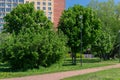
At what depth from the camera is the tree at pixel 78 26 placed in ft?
149

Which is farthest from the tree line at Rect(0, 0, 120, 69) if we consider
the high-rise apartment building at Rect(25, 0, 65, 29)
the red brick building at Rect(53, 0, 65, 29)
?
the red brick building at Rect(53, 0, 65, 29)

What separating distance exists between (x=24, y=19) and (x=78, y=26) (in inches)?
299

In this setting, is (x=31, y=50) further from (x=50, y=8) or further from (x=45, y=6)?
(x=50, y=8)

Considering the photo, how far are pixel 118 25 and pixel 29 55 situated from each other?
42845 mm

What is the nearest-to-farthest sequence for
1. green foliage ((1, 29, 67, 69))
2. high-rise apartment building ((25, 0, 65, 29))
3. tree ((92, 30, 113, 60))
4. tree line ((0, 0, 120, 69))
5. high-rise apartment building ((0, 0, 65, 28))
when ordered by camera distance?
green foliage ((1, 29, 67, 69))
tree line ((0, 0, 120, 69))
tree ((92, 30, 113, 60))
high-rise apartment building ((0, 0, 65, 28))
high-rise apartment building ((25, 0, 65, 29))

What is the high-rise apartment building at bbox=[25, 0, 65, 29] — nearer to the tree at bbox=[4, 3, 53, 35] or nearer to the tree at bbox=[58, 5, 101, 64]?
the tree at bbox=[58, 5, 101, 64]

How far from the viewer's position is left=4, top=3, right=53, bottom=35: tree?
45375 millimetres

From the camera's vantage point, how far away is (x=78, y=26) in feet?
151

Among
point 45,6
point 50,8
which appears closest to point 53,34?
point 45,6

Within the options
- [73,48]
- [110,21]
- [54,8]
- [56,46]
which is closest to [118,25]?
[110,21]

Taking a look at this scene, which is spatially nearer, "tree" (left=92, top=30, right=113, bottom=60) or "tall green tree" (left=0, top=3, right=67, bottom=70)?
"tall green tree" (left=0, top=3, right=67, bottom=70)

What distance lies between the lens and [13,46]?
105 ft

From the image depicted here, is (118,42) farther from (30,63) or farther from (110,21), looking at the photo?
(30,63)

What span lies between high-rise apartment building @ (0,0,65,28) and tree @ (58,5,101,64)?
8320cm
